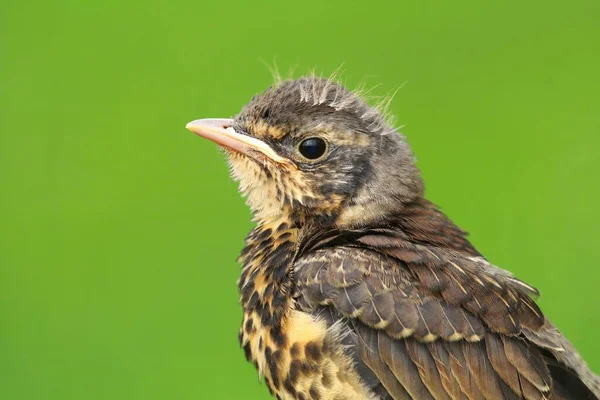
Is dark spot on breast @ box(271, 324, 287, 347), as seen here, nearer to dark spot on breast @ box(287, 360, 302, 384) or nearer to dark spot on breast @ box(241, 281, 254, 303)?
dark spot on breast @ box(287, 360, 302, 384)

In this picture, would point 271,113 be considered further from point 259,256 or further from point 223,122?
point 259,256

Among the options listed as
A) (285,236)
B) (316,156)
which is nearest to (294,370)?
(285,236)

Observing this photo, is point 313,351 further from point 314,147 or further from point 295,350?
point 314,147

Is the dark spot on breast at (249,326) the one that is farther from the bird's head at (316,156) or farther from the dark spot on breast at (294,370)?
the bird's head at (316,156)

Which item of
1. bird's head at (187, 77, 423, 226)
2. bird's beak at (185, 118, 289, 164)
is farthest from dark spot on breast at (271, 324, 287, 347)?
bird's beak at (185, 118, 289, 164)

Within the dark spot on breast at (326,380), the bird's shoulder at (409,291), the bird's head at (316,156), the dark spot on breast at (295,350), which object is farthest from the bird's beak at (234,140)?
the dark spot on breast at (326,380)

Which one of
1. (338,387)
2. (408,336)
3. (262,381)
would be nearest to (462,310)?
(408,336)
